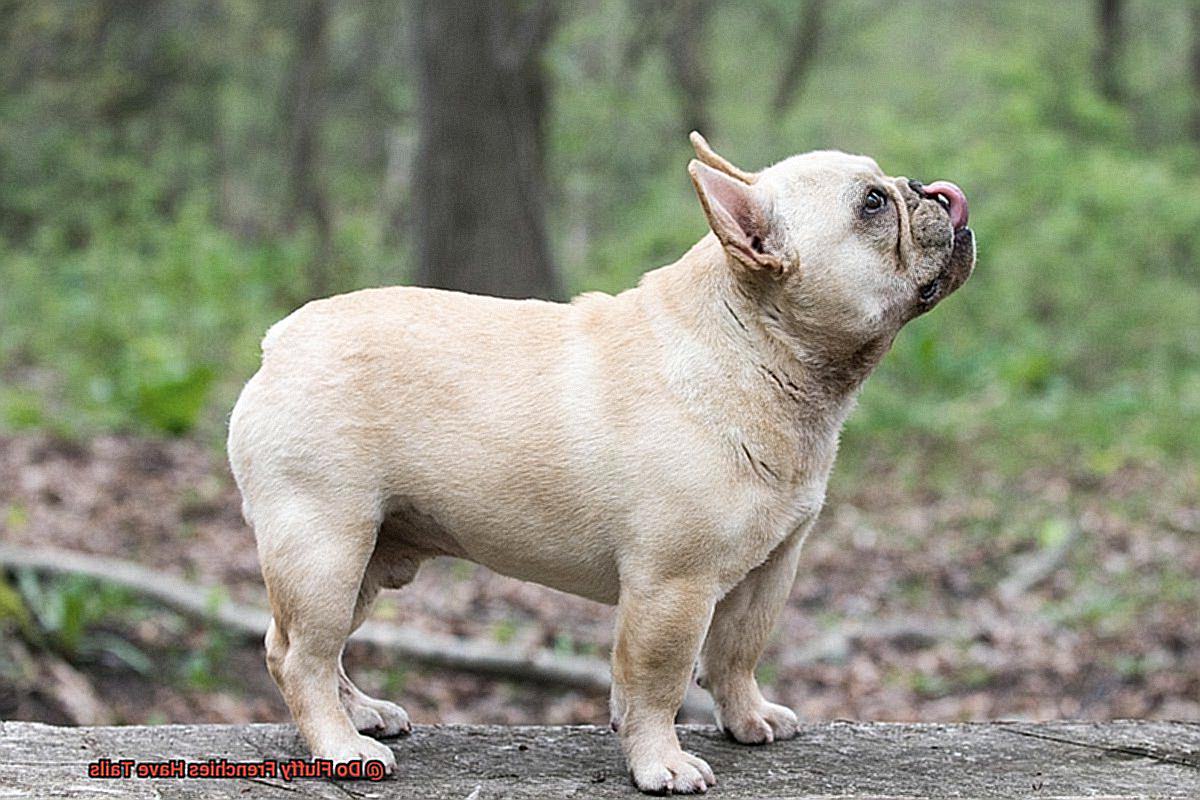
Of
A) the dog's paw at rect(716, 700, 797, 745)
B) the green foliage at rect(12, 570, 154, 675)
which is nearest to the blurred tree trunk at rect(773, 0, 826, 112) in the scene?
the green foliage at rect(12, 570, 154, 675)

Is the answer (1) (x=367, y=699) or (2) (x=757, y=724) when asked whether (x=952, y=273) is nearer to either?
(2) (x=757, y=724)

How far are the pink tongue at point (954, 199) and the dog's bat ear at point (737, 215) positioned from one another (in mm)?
455

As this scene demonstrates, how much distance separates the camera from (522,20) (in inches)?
406

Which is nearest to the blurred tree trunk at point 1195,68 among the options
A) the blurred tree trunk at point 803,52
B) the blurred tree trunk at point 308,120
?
the blurred tree trunk at point 803,52

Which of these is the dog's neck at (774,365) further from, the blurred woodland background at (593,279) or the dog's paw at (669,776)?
the blurred woodland background at (593,279)

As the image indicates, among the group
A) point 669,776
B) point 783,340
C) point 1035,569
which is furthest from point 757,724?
point 1035,569

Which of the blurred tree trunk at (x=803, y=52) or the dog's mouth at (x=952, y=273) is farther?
the blurred tree trunk at (x=803, y=52)

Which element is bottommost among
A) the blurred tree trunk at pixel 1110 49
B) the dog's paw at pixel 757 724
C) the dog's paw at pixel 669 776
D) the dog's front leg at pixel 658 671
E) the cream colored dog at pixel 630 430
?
the dog's paw at pixel 757 724

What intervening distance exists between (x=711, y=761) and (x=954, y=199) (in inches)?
61.2

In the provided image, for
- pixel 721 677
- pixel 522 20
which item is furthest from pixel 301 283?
pixel 721 677

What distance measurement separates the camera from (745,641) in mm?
3676

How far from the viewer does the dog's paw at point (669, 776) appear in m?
3.28

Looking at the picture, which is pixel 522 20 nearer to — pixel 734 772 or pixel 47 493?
pixel 47 493

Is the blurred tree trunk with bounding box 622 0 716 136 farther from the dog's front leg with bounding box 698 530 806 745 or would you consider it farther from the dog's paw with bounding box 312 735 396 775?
the dog's paw with bounding box 312 735 396 775
